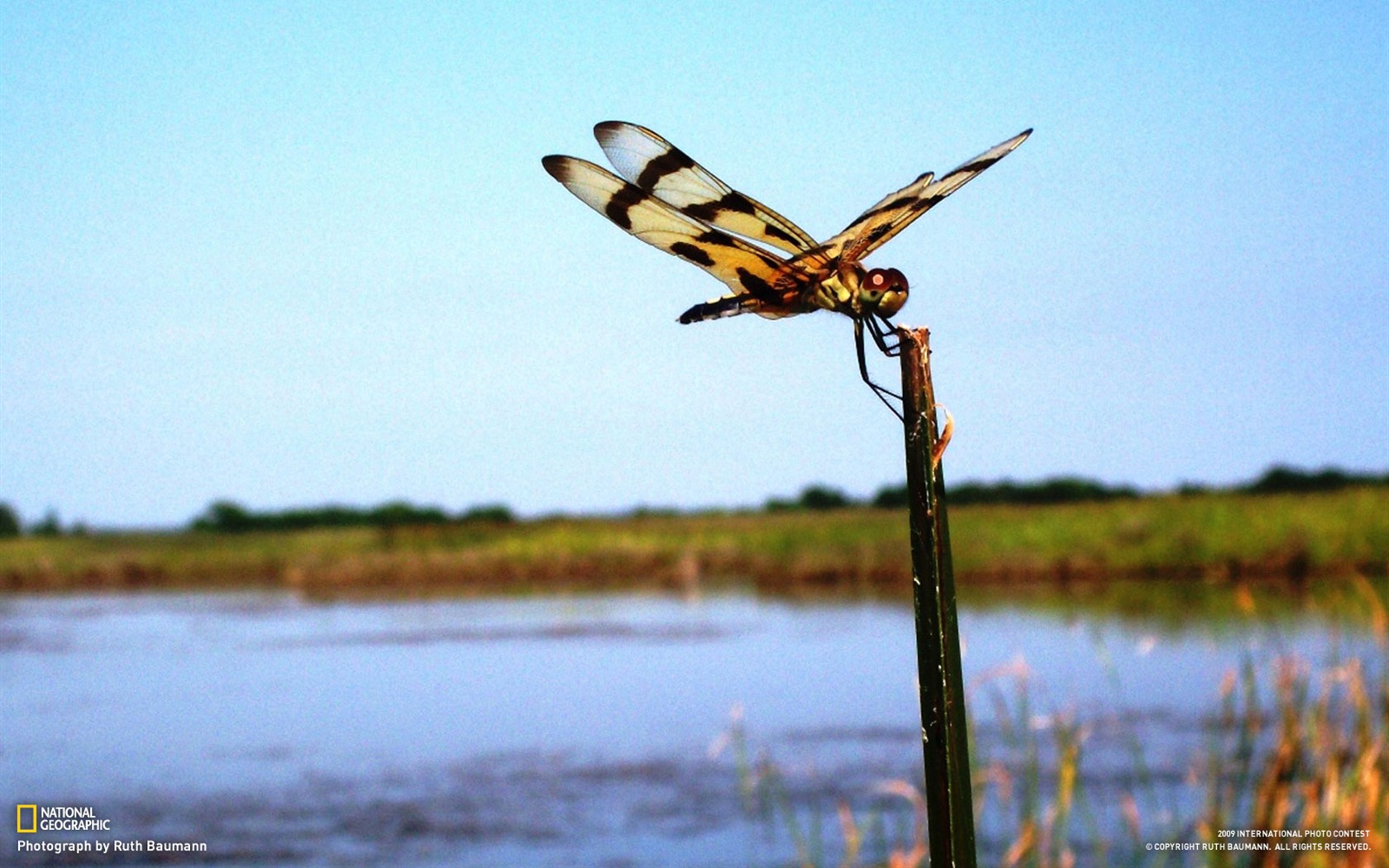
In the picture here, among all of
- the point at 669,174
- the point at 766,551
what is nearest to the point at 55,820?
the point at 669,174

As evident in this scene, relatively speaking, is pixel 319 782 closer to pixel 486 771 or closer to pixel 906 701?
pixel 486 771

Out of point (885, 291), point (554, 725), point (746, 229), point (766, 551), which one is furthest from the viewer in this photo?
point (766, 551)

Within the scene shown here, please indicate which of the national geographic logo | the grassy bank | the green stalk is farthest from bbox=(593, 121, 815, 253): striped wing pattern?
the grassy bank

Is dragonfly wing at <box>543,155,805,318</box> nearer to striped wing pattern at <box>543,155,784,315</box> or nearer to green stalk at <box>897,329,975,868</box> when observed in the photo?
striped wing pattern at <box>543,155,784,315</box>

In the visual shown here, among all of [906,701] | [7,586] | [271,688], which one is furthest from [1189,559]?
[7,586]

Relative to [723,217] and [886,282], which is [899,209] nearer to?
[886,282]

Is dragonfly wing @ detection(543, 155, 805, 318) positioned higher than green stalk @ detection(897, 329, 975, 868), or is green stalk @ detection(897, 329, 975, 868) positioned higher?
dragonfly wing @ detection(543, 155, 805, 318)
